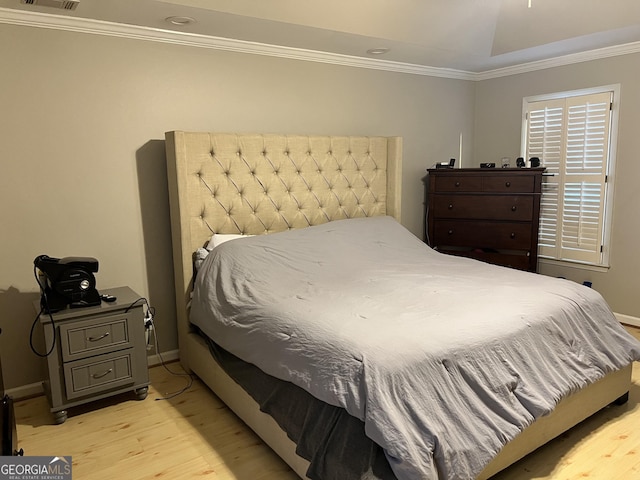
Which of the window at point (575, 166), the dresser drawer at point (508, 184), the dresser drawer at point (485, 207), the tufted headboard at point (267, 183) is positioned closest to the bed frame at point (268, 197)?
the tufted headboard at point (267, 183)

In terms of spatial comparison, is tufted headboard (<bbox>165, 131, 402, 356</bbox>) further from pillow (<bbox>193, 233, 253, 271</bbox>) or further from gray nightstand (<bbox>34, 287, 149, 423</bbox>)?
gray nightstand (<bbox>34, 287, 149, 423</bbox>)

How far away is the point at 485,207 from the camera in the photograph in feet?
12.9

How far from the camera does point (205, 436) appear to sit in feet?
7.79

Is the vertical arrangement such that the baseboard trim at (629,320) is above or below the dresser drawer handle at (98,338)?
below

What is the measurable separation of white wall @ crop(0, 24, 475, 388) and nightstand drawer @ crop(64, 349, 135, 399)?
0.48 metres

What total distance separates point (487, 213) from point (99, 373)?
3015mm

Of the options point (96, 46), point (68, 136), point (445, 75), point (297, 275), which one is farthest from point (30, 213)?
point (445, 75)

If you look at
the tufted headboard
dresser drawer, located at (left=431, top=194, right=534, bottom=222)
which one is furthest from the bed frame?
dresser drawer, located at (left=431, top=194, right=534, bottom=222)

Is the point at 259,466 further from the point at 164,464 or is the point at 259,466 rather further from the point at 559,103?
the point at 559,103

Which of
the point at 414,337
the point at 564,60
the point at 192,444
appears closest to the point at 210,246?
the point at 192,444

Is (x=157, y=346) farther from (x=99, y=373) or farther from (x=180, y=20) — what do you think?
(x=180, y=20)

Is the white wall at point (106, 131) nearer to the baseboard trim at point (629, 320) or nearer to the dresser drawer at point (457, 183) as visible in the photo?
the dresser drawer at point (457, 183)

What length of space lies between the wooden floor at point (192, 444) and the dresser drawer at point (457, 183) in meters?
1.83

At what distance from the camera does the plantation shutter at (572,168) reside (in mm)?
3764
